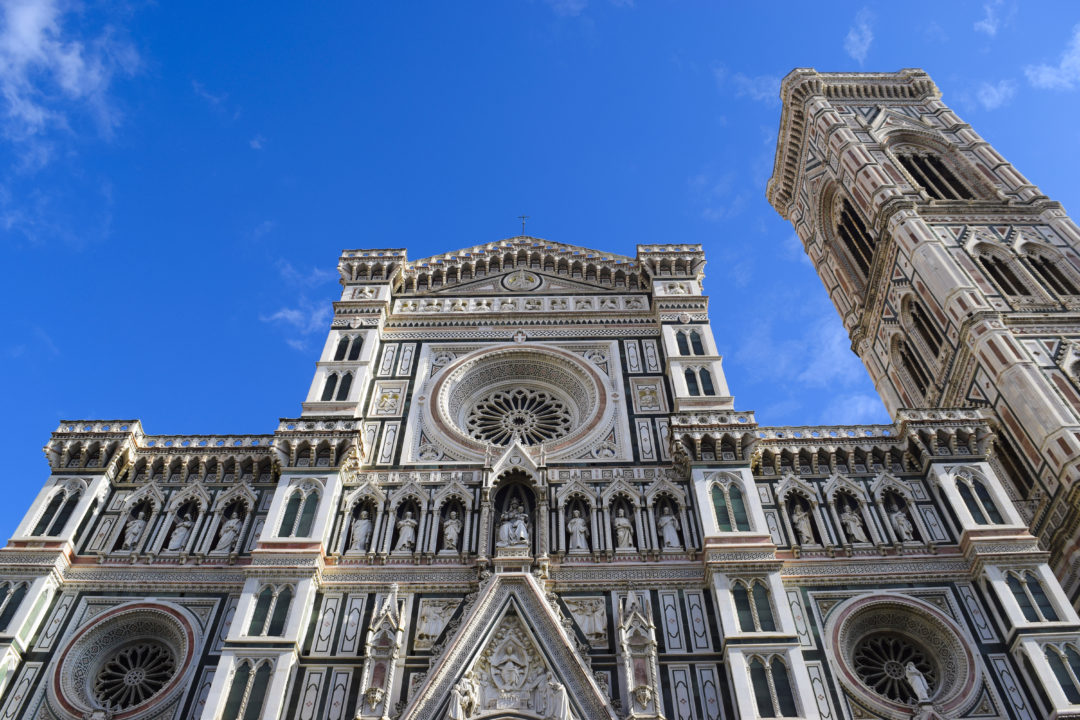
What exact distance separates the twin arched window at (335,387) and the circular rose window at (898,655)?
10715 mm

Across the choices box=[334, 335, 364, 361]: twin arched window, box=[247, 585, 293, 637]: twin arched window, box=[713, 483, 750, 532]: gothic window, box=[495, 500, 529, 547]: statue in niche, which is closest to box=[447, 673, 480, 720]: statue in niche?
box=[495, 500, 529, 547]: statue in niche

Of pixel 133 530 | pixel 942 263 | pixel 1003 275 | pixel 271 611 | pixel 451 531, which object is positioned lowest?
pixel 271 611

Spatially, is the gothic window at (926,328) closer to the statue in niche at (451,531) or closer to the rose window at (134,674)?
the statue in niche at (451,531)

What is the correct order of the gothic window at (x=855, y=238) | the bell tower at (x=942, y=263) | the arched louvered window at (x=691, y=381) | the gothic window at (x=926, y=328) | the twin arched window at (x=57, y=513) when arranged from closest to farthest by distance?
the twin arched window at (x=57, y=513) → the bell tower at (x=942, y=263) → the arched louvered window at (x=691, y=381) → the gothic window at (x=926, y=328) → the gothic window at (x=855, y=238)

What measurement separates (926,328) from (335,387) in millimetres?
15637

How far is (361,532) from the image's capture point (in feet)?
56.6

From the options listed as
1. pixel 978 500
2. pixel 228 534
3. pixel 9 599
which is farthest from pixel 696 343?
pixel 9 599

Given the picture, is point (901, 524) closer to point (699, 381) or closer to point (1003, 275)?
point (699, 381)

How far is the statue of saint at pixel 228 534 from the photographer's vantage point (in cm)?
1703

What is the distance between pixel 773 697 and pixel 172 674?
9577 millimetres

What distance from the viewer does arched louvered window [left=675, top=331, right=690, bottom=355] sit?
2123 centimetres

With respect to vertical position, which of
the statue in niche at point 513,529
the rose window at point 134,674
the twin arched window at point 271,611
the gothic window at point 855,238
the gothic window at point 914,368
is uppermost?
the gothic window at point 855,238

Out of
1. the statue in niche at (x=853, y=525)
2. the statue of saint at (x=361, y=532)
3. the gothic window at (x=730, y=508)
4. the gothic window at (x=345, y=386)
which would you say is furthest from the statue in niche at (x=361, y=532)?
the statue in niche at (x=853, y=525)

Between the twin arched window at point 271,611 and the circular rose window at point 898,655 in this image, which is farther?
the twin arched window at point 271,611
